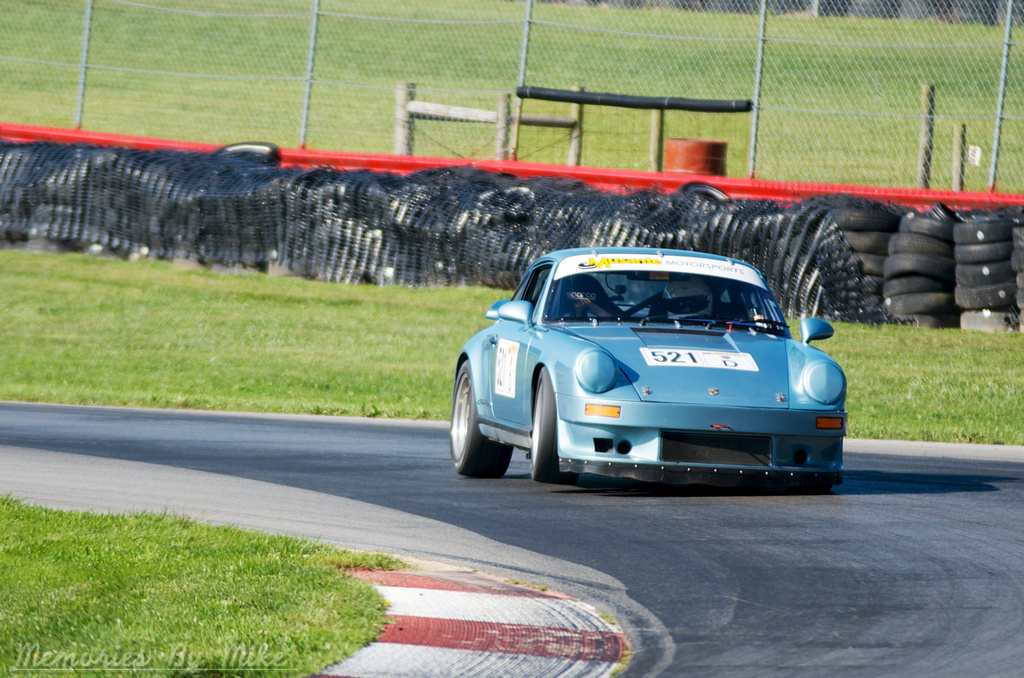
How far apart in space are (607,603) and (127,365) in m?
11.1

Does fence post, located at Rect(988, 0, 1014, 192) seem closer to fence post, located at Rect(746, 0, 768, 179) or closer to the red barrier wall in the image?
the red barrier wall

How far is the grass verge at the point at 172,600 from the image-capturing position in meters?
4.47

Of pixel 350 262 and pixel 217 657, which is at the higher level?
pixel 350 262

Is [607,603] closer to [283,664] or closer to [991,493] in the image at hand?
[283,664]

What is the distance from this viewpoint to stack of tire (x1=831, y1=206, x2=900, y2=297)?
1586cm

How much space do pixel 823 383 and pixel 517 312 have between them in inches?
74.8

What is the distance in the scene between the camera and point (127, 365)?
51.3 feet

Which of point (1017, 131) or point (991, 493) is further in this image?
point (1017, 131)

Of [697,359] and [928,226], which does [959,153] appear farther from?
[697,359]

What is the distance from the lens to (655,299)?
885cm

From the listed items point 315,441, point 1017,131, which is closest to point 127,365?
point 315,441

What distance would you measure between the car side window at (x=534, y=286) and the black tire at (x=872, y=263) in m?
7.18

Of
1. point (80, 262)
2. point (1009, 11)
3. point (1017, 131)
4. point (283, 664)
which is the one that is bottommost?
point (283, 664)

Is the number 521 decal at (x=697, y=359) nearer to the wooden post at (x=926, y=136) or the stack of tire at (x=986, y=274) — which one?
the stack of tire at (x=986, y=274)
